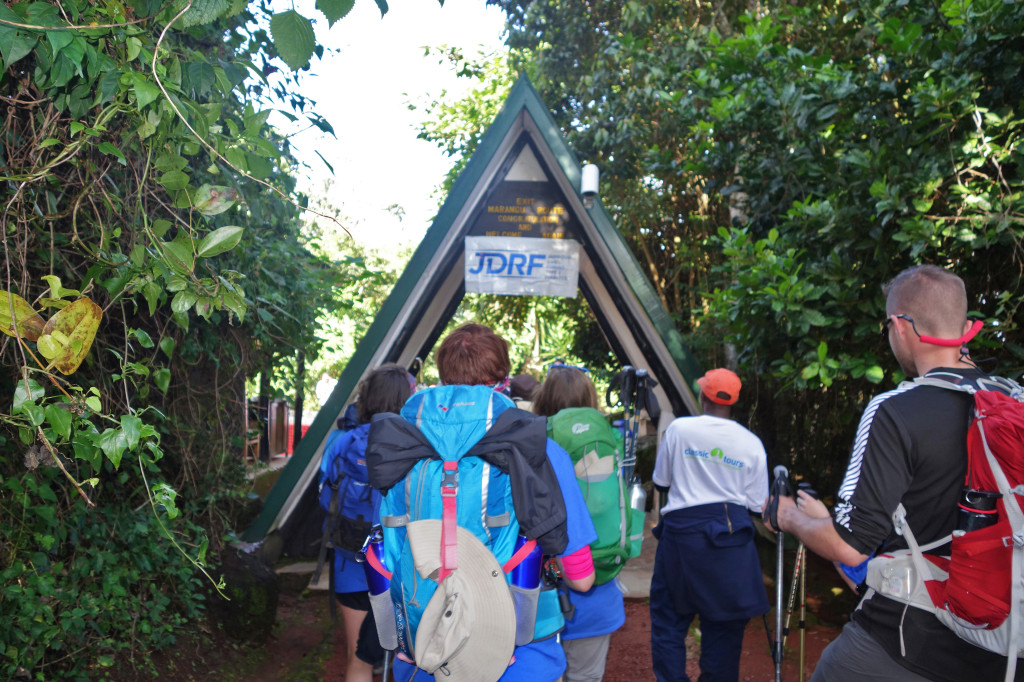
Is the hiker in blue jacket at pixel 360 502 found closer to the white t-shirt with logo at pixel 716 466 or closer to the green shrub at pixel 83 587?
the green shrub at pixel 83 587

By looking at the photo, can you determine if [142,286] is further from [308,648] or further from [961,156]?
[308,648]

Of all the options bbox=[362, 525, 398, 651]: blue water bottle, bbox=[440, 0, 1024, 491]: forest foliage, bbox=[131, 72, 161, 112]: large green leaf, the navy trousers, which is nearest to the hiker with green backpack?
the navy trousers

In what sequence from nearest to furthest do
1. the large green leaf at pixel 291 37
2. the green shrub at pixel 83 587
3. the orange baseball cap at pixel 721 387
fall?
the large green leaf at pixel 291 37, the green shrub at pixel 83 587, the orange baseball cap at pixel 721 387

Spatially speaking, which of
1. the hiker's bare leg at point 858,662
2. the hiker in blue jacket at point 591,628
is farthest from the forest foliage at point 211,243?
the hiker's bare leg at point 858,662

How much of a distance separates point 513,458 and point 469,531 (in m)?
0.28

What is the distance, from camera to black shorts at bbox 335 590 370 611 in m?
4.00

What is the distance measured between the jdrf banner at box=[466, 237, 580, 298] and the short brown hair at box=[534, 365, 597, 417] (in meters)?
3.60

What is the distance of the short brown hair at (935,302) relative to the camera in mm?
2340

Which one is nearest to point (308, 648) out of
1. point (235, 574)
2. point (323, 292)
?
point (235, 574)

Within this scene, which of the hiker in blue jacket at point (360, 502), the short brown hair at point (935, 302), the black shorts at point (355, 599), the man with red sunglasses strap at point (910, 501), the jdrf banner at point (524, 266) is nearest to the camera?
the man with red sunglasses strap at point (910, 501)

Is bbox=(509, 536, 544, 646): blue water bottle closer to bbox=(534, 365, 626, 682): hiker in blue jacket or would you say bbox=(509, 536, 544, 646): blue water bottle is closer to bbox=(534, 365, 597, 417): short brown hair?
bbox=(534, 365, 626, 682): hiker in blue jacket

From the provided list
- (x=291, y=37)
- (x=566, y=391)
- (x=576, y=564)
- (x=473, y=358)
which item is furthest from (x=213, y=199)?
(x=566, y=391)

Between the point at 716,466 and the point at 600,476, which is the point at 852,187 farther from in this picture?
the point at 600,476

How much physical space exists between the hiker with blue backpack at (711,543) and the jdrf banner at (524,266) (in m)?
3.41
